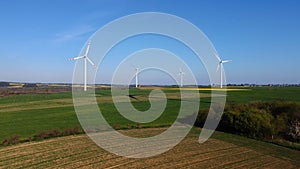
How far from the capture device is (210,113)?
37.8 m

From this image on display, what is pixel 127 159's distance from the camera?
2034cm

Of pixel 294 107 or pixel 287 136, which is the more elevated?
pixel 294 107

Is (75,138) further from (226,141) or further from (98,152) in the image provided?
(226,141)

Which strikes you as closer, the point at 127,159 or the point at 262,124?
the point at 127,159

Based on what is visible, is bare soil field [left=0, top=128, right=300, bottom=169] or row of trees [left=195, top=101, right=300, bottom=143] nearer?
bare soil field [left=0, top=128, right=300, bottom=169]

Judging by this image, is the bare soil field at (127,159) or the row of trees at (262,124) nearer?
the bare soil field at (127,159)

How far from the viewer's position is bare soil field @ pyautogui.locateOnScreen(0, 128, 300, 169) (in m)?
19.1

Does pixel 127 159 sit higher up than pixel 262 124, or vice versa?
pixel 262 124

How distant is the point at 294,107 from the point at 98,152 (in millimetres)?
26194

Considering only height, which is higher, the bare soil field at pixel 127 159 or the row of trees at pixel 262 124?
the row of trees at pixel 262 124

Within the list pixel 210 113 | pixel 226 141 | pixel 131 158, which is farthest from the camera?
pixel 210 113

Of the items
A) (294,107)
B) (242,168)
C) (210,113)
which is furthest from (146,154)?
(294,107)

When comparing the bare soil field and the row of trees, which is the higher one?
the row of trees

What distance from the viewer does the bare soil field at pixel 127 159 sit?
62.6ft
